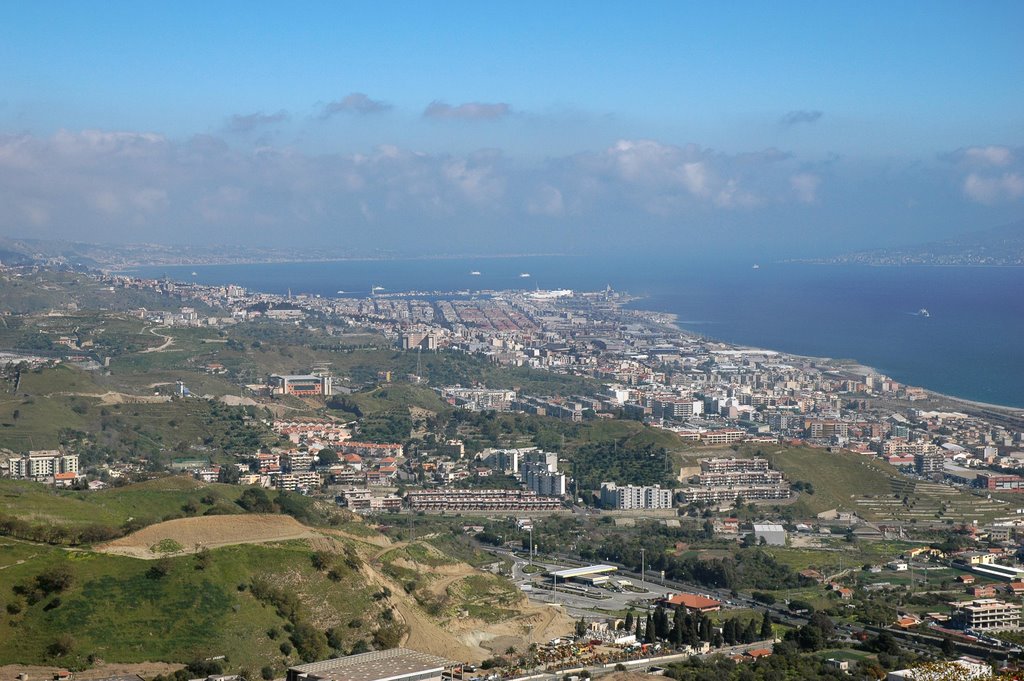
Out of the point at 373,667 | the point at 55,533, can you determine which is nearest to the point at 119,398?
the point at 55,533

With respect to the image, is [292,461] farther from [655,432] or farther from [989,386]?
[989,386]

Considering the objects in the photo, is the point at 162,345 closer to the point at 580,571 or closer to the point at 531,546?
the point at 531,546

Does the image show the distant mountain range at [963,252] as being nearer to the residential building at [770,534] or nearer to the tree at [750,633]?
the residential building at [770,534]

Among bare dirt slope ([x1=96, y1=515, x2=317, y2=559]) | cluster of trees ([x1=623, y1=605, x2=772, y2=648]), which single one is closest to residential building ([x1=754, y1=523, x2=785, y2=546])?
cluster of trees ([x1=623, y1=605, x2=772, y2=648])

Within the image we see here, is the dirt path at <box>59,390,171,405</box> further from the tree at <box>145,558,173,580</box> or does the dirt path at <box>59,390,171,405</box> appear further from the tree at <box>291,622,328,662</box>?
the tree at <box>291,622,328,662</box>

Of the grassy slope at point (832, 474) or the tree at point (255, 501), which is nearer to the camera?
the tree at point (255, 501)

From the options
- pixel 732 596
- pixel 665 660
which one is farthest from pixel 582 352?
pixel 665 660

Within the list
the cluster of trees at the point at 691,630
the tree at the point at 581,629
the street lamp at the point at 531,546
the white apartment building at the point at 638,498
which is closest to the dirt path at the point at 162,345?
the white apartment building at the point at 638,498
